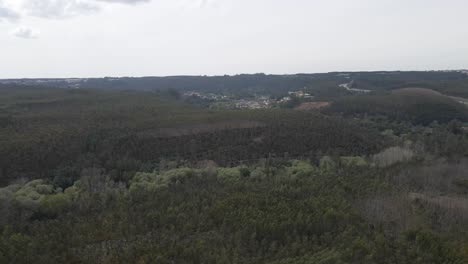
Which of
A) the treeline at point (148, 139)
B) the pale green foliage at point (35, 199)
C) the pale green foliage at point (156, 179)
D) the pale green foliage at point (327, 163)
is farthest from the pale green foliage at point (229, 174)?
the pale green foliage at point (35, 199)

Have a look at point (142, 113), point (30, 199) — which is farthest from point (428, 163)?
point (142, 113)

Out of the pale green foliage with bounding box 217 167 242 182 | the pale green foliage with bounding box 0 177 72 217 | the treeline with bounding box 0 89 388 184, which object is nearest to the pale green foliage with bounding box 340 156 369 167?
the treeline with bounding box 0 89 388 184

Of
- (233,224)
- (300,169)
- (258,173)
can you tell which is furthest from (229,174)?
(233,224)

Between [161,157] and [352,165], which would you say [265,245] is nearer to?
[352,165]

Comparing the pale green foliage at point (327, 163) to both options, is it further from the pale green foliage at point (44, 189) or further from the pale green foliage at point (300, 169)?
the pale green foliage at point (44, 189)

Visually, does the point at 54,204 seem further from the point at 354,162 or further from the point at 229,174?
the point at 354,162

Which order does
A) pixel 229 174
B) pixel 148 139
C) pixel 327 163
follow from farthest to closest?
pixel 148 139, pixel 327 163, pixel 229 174

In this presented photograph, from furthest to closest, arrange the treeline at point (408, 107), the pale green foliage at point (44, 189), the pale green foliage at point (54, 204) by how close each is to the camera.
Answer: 1. the treeline at point (408, 107)
2. the pale green foliage at point (44, 189)
3. the pale green foliage at point (54, 204)

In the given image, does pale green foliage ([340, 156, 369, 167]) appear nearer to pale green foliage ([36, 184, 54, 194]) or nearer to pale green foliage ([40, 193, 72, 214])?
pale green foliage ([40, 193, 72, 214])

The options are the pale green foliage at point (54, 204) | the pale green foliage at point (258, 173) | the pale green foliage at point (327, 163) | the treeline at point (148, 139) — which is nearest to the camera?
the pale green foliage at point (54, 204)
